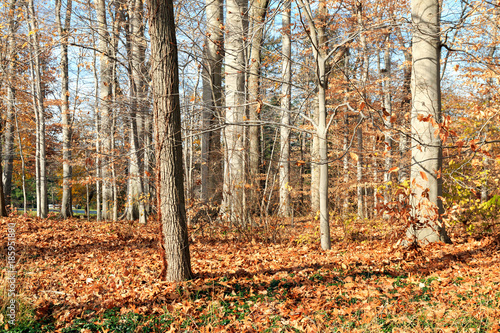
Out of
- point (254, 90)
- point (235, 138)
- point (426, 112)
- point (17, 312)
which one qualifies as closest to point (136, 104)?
point (235, 138)

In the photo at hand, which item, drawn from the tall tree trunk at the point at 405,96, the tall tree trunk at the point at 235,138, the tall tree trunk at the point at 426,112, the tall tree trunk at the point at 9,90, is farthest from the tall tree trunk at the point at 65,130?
the tall tree trunk at the point at 426,112

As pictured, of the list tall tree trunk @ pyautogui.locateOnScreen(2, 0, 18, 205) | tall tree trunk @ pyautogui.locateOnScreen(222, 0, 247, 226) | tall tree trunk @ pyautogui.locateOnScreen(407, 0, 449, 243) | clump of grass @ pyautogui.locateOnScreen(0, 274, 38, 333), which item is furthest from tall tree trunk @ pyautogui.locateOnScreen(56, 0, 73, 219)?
tall tree trunk @ pyautogui.locateOnScreen(407, 0, 449, 243)

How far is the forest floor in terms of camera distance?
11.4ft

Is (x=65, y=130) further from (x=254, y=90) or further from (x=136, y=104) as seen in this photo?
(x=254, y=90)

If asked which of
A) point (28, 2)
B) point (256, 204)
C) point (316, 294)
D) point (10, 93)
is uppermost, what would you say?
point (28, 2)

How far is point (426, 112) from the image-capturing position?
6176mm

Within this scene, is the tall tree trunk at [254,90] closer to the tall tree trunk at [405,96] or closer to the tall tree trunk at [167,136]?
the tall tree trunk at [167,136]

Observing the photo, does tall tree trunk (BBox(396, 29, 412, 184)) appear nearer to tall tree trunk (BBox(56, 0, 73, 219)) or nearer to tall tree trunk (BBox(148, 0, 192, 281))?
tall tree trunk (BBox(148, 0, 192, 281))

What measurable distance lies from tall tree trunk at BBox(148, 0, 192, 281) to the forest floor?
53cm

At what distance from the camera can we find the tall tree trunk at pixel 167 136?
435 cm

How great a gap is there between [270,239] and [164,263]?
3354 mm

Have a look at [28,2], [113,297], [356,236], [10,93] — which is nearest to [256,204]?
[356,236]

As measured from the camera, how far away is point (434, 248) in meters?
5.88

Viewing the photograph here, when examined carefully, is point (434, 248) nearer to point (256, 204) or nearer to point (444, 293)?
point (444, 293)
